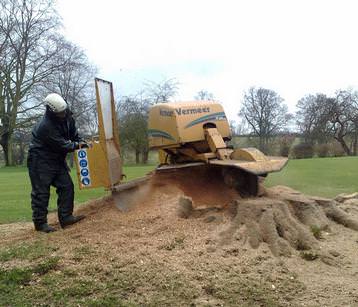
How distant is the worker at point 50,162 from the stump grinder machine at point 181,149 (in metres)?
0.26

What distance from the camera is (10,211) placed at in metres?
9.77

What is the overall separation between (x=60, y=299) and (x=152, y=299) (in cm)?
84

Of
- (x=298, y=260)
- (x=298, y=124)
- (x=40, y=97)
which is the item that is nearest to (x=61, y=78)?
(x=40, y=97)

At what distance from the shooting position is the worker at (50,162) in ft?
19.8

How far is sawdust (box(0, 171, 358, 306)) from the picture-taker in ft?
14.3

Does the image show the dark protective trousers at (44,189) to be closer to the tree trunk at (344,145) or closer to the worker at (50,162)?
the worker at (50,162)

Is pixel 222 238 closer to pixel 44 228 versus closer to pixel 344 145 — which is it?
pixel 44 228

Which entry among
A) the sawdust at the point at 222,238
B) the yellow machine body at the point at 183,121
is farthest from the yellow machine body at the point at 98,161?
the yellow machine body at the point at 183,121

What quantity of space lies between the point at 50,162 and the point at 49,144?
26cm

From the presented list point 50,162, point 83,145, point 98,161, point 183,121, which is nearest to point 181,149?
point 183,121

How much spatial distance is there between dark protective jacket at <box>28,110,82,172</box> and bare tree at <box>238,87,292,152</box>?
1897 inches

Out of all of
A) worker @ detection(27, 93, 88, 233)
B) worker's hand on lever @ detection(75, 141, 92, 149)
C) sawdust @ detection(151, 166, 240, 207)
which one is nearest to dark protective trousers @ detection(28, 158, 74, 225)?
worker @ detection(27, 93, 88, 233)

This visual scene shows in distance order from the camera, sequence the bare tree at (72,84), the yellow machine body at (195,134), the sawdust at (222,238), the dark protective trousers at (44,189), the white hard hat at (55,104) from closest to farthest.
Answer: the sawdust at (222,238) → the white hard hat at (55,104) → the dark protective trousers at (44,189) → the yellow machine body at (195,134) → the bare tree at (72,84)

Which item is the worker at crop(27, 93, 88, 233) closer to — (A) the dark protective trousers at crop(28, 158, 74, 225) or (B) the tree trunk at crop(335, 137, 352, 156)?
(A) the dark protective trousers at crop(28, 158, 74, 225)
